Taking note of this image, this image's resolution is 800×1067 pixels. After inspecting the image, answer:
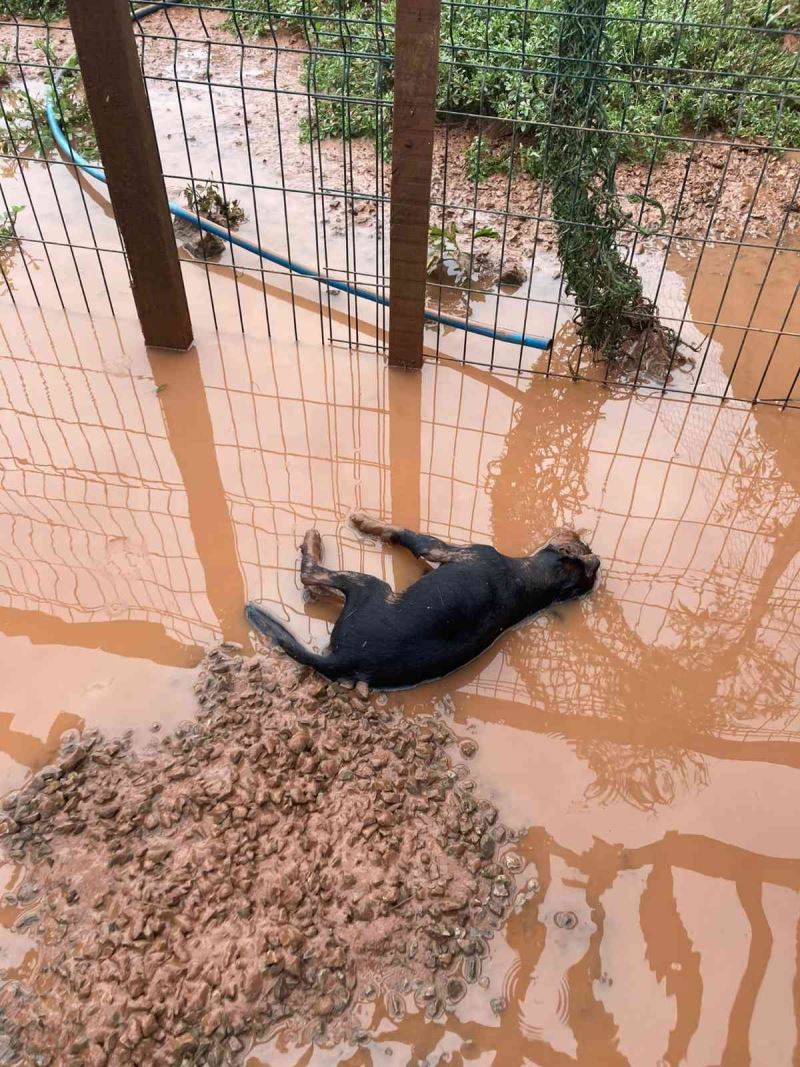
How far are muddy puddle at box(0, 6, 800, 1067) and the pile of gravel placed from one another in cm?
10

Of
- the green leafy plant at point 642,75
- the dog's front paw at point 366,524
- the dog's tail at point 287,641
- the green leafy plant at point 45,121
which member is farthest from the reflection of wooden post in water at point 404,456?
the green leafy plant at point 45,121

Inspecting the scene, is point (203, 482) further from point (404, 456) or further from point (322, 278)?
point (322, 278)

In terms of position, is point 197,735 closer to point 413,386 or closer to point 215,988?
point 215,988

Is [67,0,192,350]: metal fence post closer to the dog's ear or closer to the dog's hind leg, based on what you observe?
the dog's hind leg

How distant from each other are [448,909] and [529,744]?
0.76m

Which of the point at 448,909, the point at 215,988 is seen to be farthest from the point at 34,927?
the point at 448,909

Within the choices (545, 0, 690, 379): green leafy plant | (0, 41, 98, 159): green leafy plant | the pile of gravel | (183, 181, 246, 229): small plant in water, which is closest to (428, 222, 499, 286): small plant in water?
(545, 0, 690, 379): green leafy plant

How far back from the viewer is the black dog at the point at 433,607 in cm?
319

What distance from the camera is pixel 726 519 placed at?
4172mm

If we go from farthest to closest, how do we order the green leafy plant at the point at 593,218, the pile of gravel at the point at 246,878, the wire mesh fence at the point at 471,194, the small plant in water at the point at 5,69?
the small plant in water at the point at 5,69 < the wire mesh fence at the point at 471,194 < the green leafy plant at the point at 593,218 < the pile of gravel at the point at 246,878

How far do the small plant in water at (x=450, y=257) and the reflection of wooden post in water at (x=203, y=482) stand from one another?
5.62 feet

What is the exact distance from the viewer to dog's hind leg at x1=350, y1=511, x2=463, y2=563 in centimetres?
365

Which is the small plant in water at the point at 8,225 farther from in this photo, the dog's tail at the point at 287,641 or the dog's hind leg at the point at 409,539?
the dog's tail at the point at 287,641

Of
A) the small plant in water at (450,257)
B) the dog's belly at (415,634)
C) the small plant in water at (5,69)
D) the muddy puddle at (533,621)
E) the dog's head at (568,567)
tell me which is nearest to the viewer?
the muddy puddle at (533,621)
